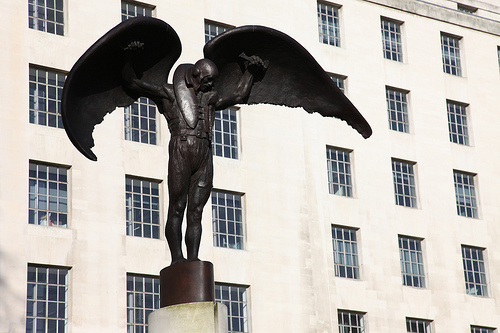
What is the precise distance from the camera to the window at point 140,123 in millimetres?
35281

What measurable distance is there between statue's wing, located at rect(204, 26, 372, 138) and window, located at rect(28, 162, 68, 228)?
1916 centimetres

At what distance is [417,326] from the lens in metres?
40.1

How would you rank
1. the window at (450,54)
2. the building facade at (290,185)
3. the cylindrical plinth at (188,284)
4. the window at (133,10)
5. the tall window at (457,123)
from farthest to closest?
the window at (450,54) → the tall window at (457,123) → the window at (133,10) → the building facade at (290,185) → the cylindrical plinth at (188,284)

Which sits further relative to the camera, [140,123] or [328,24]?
[328,24]

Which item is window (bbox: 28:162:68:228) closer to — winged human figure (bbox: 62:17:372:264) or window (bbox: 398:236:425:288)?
window (bbox: 398:236:425:288)

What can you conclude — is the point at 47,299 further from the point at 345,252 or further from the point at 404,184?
the point at 404,184

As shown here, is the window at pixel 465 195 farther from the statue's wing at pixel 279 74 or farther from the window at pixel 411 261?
the statue's wing at pixel 279 74

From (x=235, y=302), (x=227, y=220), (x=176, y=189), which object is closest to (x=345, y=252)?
(x=227, y=220)

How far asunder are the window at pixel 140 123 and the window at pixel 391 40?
12.5m

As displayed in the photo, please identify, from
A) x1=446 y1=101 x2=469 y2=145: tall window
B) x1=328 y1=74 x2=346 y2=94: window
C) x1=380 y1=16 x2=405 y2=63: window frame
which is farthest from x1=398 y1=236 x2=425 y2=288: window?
x1=380 y1=16 x2=405 y2=63: window frame

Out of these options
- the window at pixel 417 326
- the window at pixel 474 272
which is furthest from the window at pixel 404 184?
the window at pixel 417 326

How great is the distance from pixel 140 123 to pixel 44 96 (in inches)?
145

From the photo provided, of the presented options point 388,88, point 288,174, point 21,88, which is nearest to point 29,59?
point 21,88

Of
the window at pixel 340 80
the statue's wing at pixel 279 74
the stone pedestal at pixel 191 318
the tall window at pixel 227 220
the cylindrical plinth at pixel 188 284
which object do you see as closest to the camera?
the stone pedestal at pixel 191 318
